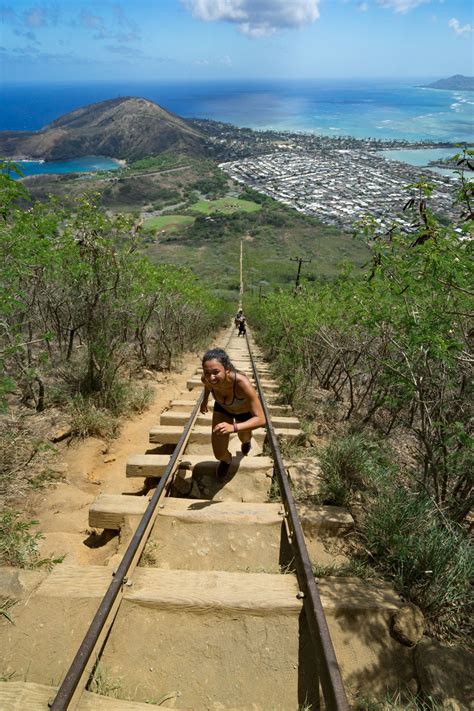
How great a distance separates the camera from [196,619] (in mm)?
2605

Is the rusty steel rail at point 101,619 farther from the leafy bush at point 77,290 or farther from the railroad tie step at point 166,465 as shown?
the leafy bush at point 77,290

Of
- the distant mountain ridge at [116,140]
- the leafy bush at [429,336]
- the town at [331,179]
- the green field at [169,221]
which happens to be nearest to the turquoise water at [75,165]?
the distant mountain ridge at [116,140]

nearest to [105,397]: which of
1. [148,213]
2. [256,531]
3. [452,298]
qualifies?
[256,531]

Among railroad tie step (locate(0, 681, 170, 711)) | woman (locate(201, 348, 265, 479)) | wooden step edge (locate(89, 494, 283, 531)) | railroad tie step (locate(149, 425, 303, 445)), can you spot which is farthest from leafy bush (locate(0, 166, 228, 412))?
railroad tie step (locate(0, 681, 170, 711))

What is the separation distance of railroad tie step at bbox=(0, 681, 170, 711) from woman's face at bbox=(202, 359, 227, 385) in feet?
7.80

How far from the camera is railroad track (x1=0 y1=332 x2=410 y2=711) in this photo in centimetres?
216

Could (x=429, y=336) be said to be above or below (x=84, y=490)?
above

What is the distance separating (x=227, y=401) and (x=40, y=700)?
276 cm

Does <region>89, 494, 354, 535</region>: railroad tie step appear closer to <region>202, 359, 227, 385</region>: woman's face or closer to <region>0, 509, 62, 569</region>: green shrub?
<region>0, 509, 62, 569</region>: green shrub

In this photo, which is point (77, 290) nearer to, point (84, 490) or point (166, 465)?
point (84, 490)

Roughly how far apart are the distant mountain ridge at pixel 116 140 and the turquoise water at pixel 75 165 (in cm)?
563

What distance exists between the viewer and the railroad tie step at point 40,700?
187cm

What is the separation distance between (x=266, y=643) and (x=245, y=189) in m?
144

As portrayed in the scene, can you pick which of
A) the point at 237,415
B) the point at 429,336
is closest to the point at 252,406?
the point at 237,415
